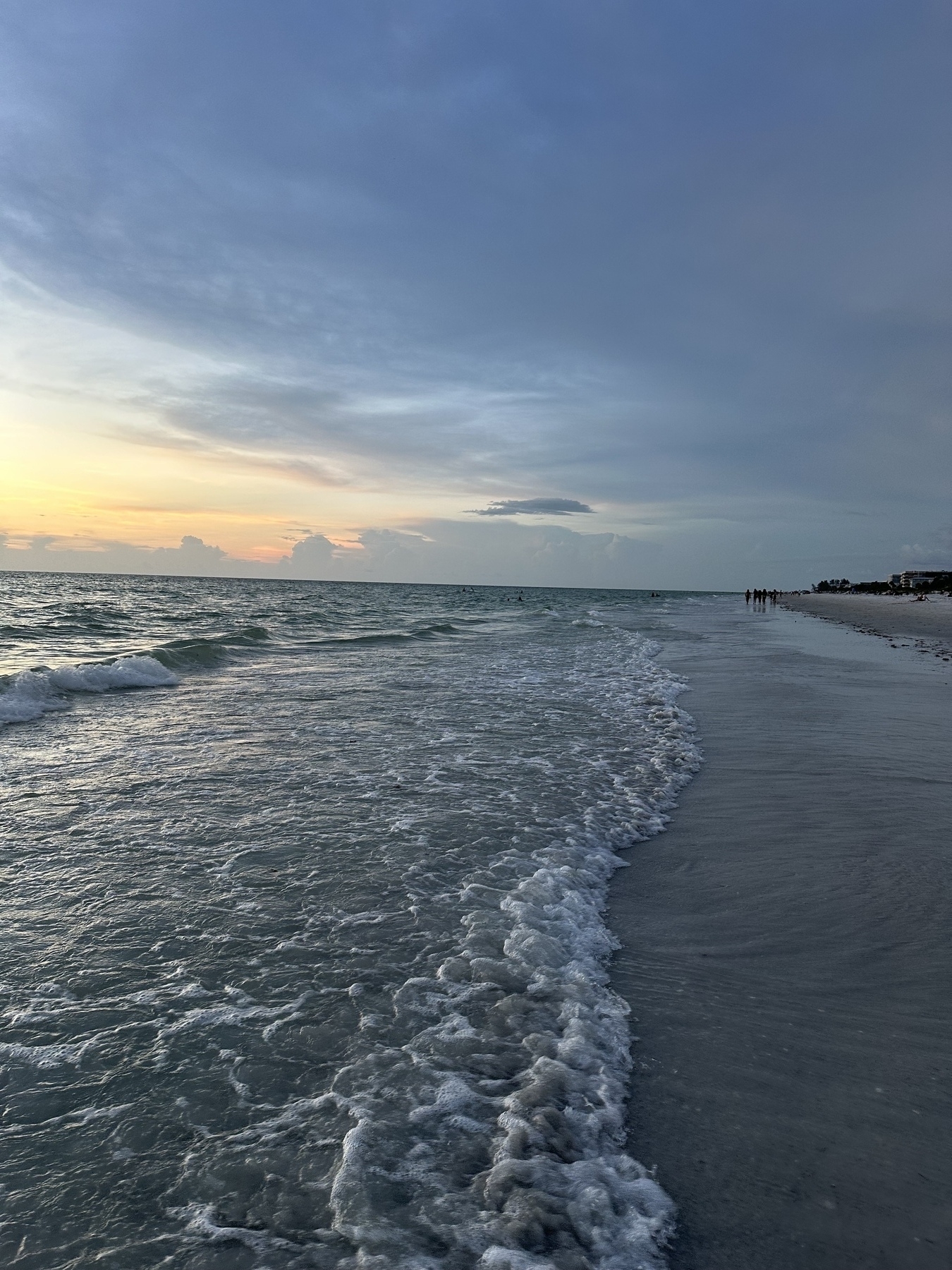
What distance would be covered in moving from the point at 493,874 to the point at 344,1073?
8.70ft

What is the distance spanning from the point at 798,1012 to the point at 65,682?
52.8 ft

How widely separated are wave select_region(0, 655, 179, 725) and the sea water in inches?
110

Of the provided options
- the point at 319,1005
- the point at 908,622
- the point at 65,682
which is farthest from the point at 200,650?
the point at 908,622

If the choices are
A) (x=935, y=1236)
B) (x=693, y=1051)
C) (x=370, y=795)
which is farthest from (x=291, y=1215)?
(x=370, y=795)

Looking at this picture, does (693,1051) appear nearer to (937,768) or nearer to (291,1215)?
(291,1215)

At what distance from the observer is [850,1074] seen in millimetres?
3529

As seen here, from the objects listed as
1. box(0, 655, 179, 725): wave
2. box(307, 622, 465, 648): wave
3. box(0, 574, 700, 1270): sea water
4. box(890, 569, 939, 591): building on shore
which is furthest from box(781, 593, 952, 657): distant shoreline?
box(890, 569, 939, 591): building on shore

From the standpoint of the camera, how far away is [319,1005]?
410cm

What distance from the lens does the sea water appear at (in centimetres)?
275

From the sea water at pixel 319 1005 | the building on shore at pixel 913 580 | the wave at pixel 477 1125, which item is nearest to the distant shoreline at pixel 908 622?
the sea water at pixel 319 1005

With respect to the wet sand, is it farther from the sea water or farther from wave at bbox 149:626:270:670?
wave at bbox 149:626:270:670

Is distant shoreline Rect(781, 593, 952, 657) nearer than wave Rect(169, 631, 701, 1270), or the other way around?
wave Rect(169, 631, 701, 1270)

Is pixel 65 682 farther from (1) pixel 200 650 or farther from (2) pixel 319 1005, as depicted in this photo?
(2) pixel 319 1005

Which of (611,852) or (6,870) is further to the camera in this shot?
(611,852)
